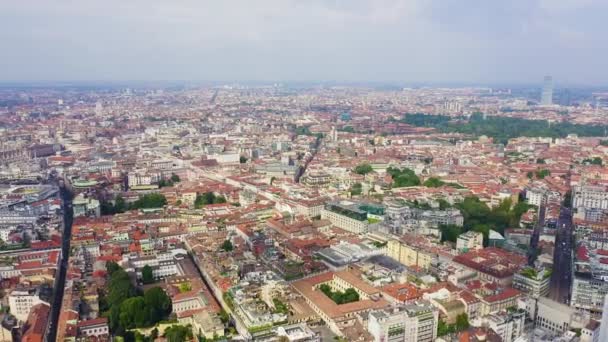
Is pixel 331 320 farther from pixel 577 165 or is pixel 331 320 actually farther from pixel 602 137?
pixel 602 137

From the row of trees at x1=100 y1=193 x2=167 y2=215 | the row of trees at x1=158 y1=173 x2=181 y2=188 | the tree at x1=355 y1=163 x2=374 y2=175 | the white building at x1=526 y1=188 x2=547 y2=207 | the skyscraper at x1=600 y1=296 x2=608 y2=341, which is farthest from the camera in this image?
the tree at x1=355 y1=163 x2=374 y2=175

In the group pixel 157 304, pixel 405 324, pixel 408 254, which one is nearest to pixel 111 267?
pixel 157 304

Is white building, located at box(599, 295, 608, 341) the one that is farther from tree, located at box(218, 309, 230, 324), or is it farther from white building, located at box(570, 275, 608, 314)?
tree, located at box(218, 309, 230, 324)

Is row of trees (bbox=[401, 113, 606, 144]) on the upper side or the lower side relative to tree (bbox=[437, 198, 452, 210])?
upper

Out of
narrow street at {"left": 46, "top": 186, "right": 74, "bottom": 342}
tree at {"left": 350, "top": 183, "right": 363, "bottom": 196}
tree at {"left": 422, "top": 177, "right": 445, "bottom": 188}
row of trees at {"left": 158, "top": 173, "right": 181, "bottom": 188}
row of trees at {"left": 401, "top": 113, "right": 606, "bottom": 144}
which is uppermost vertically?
row of trees at {"left": 401, "top": 113, "right": 606, "bottom": 144}

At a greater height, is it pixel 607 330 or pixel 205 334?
pixel 607 330

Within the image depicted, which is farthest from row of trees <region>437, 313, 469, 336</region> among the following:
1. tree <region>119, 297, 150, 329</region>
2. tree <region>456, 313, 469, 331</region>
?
tree <region>119, 297, 150, 329</region>

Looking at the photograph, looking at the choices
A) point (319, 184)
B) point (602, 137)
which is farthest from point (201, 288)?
point (602, 137)

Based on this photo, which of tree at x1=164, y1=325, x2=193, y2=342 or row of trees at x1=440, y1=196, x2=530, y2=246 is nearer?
tree at x1=164, y1=325, x2=193, y2=342
